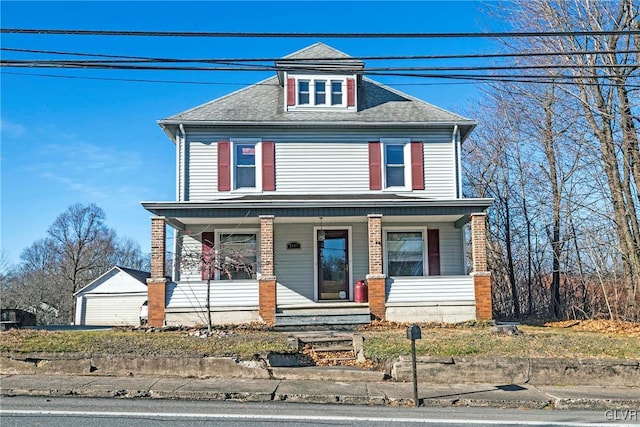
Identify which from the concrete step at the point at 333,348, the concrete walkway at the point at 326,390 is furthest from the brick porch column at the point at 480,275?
the concrete walkway at the point at 326,390

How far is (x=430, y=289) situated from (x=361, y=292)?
216cm

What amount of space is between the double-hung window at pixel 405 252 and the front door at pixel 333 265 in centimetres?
147

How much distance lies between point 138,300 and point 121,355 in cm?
3027

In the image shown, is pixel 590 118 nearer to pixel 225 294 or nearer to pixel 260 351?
pixel 225 294

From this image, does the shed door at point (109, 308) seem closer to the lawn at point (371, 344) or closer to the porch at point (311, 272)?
the porch at point (311, 272)

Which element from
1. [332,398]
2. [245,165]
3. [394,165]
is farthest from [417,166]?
[332,398]

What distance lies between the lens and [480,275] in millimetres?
16172

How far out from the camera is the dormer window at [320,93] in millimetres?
19625

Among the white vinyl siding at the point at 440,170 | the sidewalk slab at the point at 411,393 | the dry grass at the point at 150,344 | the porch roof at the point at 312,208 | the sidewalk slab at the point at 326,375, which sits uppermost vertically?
the white vinyl siding at the point at 440,170

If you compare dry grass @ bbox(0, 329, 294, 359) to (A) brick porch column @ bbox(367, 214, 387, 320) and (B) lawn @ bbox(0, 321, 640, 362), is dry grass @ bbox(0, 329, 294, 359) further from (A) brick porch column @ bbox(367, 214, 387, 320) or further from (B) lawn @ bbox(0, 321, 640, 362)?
(A) brick porch column @ bbox(367, 214, 387, 320)

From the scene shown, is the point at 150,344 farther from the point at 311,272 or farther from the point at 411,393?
the point at 311,272

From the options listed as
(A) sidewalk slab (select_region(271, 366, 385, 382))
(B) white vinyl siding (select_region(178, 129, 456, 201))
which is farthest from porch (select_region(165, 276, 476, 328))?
(A) sidewalk slab (select_region(271, 366, 385, 382))

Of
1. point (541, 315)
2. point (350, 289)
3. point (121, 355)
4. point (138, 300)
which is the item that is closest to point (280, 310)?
point (350, 289)

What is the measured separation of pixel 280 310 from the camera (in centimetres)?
1586
